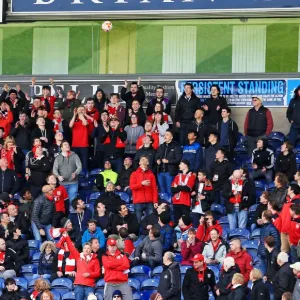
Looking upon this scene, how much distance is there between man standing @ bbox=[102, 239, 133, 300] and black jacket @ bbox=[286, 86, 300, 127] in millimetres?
6012

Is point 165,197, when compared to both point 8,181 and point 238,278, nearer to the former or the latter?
point 8,181

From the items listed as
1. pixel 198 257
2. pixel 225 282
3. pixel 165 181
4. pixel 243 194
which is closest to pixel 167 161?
pixel 165 181

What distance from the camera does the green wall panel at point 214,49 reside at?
29812 millimetres

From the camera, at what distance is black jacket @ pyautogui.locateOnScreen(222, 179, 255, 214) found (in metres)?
24.7

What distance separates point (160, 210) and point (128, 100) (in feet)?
13.7

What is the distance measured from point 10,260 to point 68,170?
2.71m

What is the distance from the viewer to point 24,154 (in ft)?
90.9

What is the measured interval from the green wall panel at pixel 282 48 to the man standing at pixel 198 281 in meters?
8.09

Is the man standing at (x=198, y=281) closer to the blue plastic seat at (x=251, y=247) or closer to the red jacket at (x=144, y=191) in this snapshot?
the blue plastic seat at (x=251, y=247)

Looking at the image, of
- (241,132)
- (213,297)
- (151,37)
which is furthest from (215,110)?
(213,297)

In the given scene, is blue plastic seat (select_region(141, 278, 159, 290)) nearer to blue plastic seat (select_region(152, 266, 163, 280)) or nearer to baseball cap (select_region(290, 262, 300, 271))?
blue plastic seat (select_region(152, 266, 163, 280))

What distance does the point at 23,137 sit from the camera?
28203 mm

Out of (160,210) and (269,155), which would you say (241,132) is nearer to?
(269,155)

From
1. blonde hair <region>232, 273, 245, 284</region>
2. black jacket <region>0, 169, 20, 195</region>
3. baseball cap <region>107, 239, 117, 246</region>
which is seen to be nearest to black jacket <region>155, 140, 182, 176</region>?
black jacket <region>0, 169, 20, 195</region>
